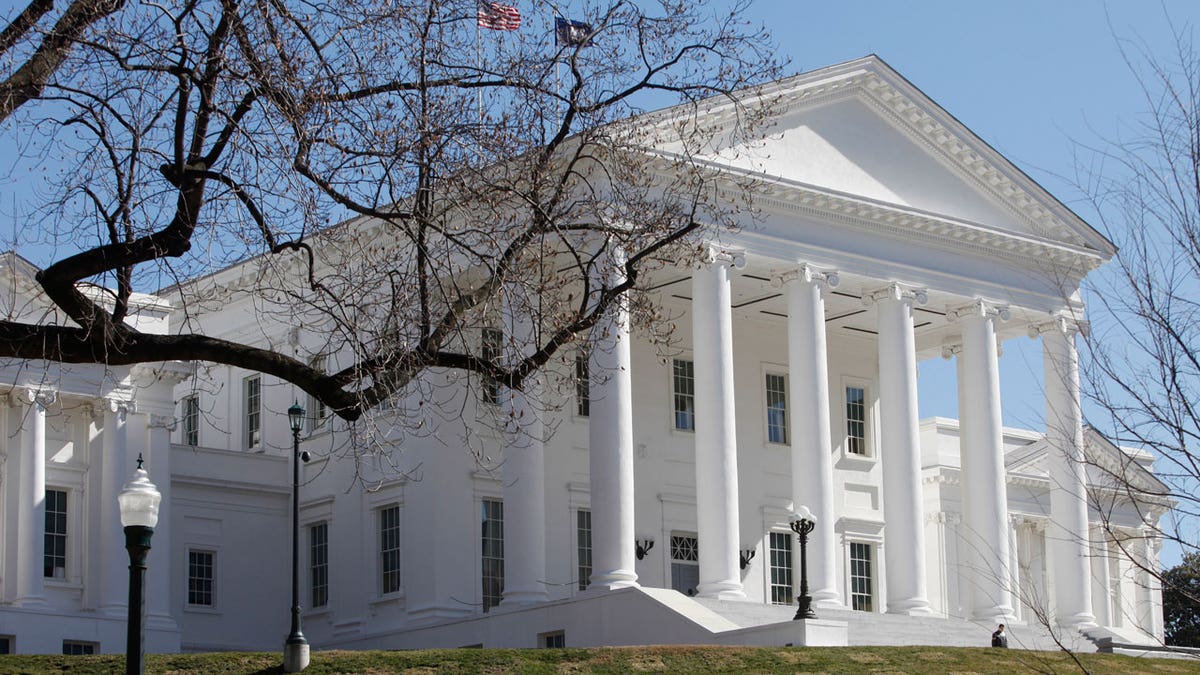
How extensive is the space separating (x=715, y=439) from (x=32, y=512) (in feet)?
50.8

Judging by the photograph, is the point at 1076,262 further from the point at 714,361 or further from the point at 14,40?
the point at 14,40

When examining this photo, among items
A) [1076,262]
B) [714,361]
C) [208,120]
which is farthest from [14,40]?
[1076,262]

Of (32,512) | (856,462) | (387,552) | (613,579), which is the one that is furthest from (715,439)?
(32,512)

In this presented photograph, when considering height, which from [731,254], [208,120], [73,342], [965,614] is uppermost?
[731,254]

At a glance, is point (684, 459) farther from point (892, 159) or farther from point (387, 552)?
point (892, 159)

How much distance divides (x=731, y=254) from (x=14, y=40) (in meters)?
24.9

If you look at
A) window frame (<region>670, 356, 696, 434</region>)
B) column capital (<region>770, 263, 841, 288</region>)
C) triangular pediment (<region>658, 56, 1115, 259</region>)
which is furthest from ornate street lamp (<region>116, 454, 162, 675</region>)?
window frame (<region>670, 356, 696, 434</region>)

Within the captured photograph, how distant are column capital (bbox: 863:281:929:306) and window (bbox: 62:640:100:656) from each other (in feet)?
65.4

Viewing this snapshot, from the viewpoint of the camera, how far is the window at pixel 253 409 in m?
49.8

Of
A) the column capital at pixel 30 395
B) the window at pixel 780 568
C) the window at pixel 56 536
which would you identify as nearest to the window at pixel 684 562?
the window at pixel 780 568

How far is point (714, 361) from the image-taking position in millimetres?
39500

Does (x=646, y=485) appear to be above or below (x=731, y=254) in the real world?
below

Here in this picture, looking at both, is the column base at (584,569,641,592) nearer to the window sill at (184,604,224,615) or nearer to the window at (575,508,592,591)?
the window at (575,508,592,591)

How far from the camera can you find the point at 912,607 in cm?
4159
